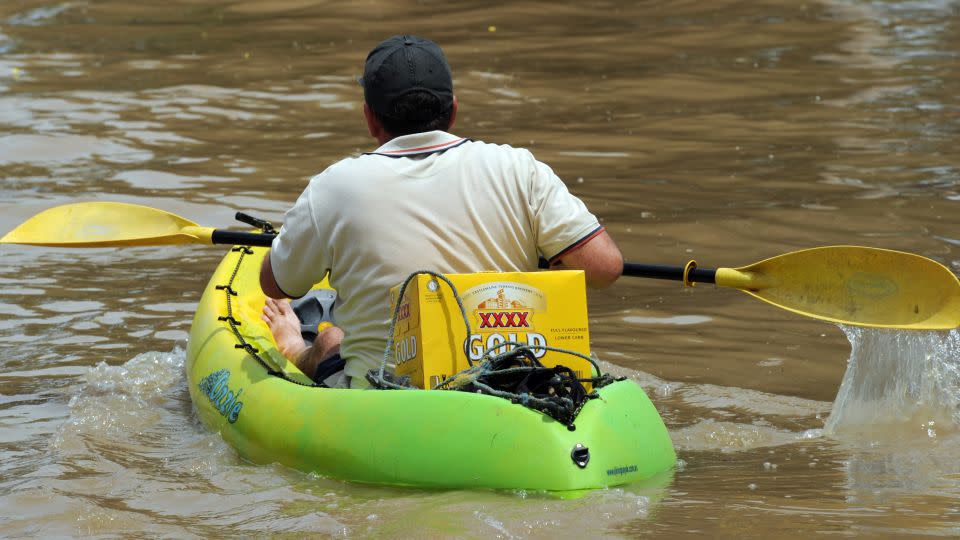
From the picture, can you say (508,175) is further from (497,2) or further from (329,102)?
(497,2)

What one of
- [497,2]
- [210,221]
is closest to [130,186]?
[210,221]

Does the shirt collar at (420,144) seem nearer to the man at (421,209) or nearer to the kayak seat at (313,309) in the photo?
the man at (421,209)

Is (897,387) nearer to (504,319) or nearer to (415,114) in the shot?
(504,319)

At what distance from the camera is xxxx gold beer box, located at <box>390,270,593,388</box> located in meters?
4.12

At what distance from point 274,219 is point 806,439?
14.0 feet

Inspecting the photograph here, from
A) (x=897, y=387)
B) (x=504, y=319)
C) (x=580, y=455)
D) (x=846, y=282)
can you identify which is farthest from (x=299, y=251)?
(x=897, y=387)

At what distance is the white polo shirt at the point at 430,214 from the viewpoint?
4.21 metres

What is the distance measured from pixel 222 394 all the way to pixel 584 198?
415 centimetres

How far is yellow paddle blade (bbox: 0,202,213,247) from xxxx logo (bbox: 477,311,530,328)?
6.61 ft

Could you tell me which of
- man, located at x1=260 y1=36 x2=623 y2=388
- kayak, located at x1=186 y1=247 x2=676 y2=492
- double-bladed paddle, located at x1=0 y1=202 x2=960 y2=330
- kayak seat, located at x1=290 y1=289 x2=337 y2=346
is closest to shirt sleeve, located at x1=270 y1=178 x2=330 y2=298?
man, located at x1=260 y1=36 x2=623 y2=388

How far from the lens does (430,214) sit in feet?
13.8

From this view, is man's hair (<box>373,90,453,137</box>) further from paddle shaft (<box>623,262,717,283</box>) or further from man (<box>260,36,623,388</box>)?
paddle shaft (<box>623,262,717,283</box>)

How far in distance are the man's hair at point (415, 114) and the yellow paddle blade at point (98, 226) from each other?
1745 mm

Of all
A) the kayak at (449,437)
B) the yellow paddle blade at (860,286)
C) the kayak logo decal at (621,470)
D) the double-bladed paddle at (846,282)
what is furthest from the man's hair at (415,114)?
the yellow paddle blade at (860,286)
